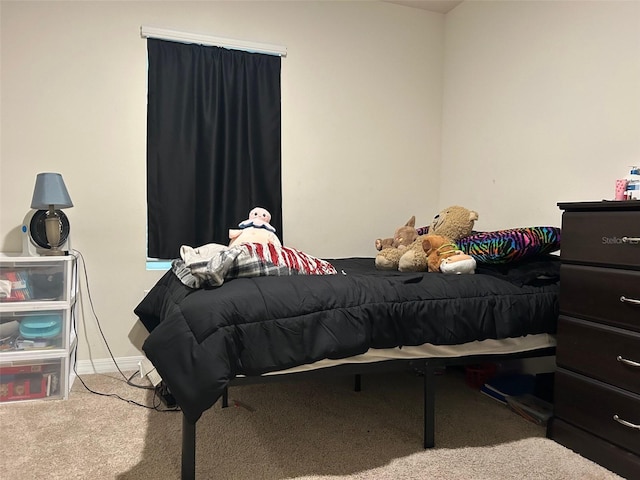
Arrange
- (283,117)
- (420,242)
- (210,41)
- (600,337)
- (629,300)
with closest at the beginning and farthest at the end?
1. (629,300)
2. (600,337)
3. (420,242)
4. (210,41)
5. (283,117)

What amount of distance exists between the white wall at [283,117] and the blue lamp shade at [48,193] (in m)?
0.25

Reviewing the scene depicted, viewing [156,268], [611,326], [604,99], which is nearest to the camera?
[611,326]

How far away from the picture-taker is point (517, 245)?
2119 millimetres

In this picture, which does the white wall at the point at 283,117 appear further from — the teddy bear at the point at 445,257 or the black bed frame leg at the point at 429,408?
the black bed frame leg at the point at 429,408

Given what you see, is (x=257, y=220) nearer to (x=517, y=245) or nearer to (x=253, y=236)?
(x=253, y=236)

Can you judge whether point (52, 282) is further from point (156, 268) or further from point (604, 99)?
point (604, 99)

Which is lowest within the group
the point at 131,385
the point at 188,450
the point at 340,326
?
the point at 131,385

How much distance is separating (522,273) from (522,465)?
79 centimetres

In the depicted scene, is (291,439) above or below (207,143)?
below

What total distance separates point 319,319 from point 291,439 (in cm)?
64

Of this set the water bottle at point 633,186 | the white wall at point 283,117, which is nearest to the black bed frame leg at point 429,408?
the water bottle at point 633,186

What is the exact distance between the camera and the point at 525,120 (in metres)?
2.78

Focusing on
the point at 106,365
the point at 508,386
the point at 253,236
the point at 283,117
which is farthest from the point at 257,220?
the point at 508,386

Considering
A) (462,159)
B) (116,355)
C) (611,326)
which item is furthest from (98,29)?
(611,326)
